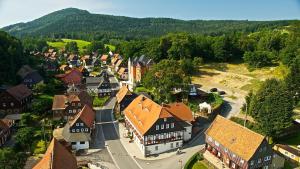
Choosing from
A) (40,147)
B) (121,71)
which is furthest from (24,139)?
(121,71)

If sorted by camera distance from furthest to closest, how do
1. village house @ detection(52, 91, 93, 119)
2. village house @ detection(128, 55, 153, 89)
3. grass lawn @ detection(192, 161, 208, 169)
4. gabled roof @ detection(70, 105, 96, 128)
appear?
village house @ detection(128, 55, 153, 89)
village house @ detection(52, 91, 93, 119)
gabled roof @ detection(70, 105, 96, 128)
grass lawn @ detection(192, 161, 208, 169)

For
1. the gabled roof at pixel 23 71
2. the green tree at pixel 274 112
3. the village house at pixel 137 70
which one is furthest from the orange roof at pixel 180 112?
the gabled roof at pixel 23 71

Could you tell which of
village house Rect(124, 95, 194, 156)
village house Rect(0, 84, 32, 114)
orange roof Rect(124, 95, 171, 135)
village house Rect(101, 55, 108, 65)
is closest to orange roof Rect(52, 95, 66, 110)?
village house Rect(0, 84, 32, 114)

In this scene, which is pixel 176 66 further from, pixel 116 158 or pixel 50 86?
pixel 50 86

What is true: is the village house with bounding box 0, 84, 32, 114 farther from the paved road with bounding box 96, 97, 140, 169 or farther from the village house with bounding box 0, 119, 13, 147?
the paved road with bounding box 96, 97, 140, 169

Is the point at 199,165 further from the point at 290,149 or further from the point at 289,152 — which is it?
the point at 290,149
